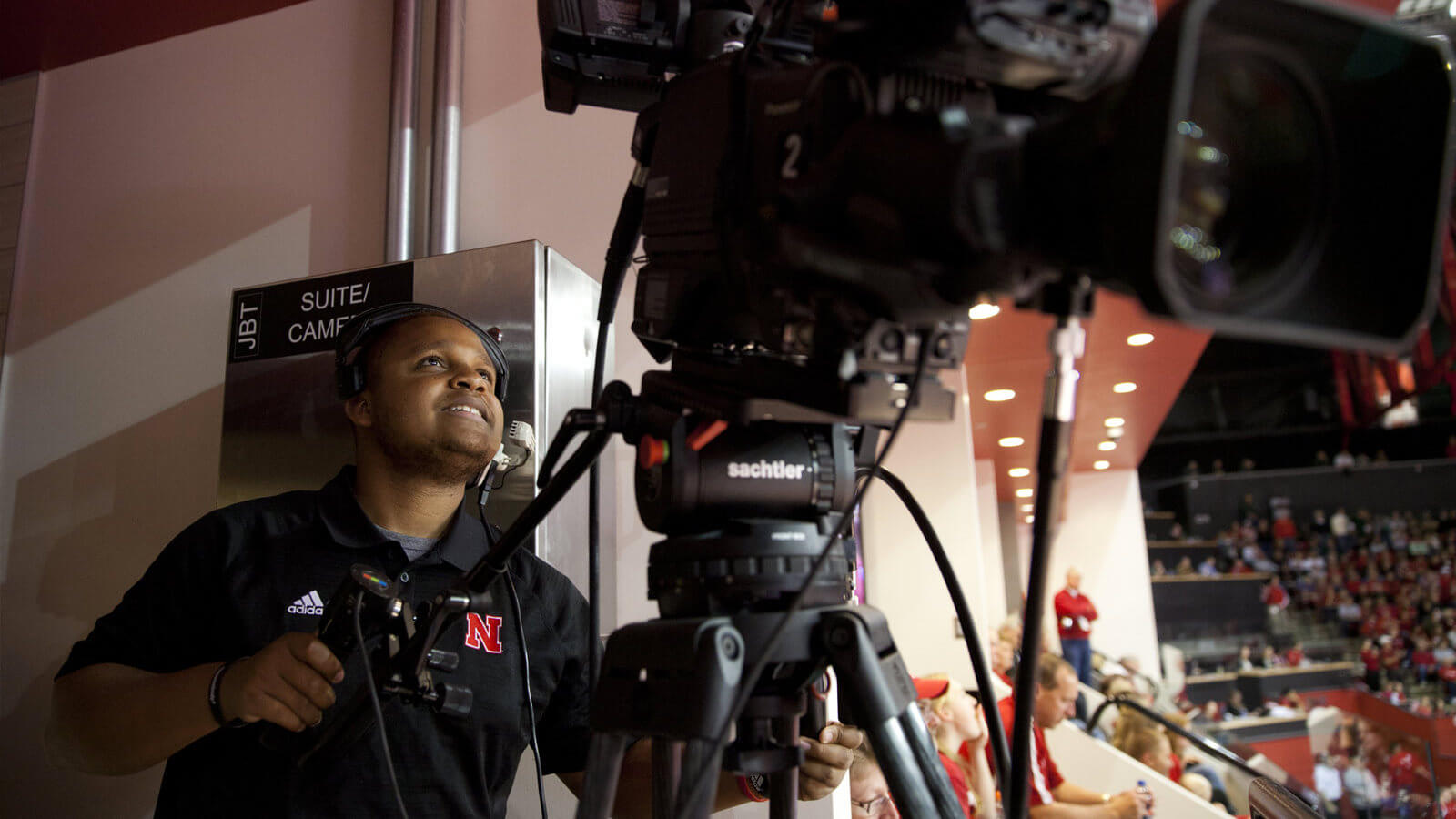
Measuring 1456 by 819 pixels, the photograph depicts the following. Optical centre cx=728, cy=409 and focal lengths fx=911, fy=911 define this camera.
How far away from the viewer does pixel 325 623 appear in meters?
0.88

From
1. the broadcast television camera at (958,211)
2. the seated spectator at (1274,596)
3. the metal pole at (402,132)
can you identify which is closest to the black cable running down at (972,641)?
the broadcast television camera at (958,211)

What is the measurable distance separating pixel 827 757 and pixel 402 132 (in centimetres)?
187

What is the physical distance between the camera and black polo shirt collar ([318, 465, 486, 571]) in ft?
4.56

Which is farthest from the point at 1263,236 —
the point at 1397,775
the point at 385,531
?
the point at 1397,775

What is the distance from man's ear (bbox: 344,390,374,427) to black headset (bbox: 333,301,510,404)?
0.01 meters

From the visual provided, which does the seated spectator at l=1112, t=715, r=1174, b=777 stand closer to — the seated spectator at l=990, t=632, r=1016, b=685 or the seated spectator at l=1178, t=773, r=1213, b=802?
the seated spectator at l=1178, t=773, r=1213, b=802

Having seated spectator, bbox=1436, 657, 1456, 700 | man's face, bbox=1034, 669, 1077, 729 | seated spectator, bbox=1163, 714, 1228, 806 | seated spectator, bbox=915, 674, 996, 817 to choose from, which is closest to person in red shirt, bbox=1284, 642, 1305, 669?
seated spectator, bbox=1436, 657, 1456, 700

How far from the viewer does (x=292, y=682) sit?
0.91 meters

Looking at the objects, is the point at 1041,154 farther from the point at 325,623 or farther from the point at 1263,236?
the point at 325,623

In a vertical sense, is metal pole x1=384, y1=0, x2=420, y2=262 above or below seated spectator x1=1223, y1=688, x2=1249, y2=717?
above

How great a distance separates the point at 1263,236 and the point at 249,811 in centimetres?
135

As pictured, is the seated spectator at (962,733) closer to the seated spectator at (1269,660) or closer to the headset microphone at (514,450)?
the headset microphone at (514,450)

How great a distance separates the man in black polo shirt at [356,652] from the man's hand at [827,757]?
0.63ft

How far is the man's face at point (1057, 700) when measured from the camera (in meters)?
4.75
